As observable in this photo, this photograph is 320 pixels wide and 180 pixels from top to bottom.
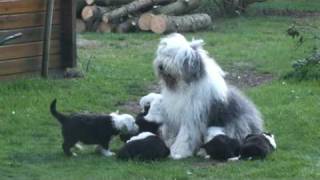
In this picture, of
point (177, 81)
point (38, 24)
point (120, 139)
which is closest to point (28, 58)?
point (38, 24)

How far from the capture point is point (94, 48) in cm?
1625

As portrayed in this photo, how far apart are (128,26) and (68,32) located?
21.2ft

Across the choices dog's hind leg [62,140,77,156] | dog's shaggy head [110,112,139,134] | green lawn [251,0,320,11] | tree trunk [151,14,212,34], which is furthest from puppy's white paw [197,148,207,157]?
green lawn [251,0,320,11]

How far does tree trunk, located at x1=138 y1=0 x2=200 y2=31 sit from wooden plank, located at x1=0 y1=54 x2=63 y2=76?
6.41 meters

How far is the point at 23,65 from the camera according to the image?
1208cm

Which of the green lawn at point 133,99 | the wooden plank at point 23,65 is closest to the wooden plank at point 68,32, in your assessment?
the wooden plank at point 23,65

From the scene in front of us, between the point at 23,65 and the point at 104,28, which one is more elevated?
the point at 23,65

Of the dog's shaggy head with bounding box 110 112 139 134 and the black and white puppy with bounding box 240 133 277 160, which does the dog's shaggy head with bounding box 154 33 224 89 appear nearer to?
the dog's shaggy head with bounding box 110 112 139 134

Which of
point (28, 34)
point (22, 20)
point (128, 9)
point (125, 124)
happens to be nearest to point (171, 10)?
point (128, 9)

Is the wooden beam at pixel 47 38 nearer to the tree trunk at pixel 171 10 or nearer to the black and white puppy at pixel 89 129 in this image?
the black and white puppy at pixel 89 129

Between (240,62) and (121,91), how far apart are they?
146 inches

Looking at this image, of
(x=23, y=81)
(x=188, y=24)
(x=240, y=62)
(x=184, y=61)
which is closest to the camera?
(x=184, y=61)

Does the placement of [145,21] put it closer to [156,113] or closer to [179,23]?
[179,23]

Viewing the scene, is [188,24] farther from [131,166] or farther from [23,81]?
[131,166]
